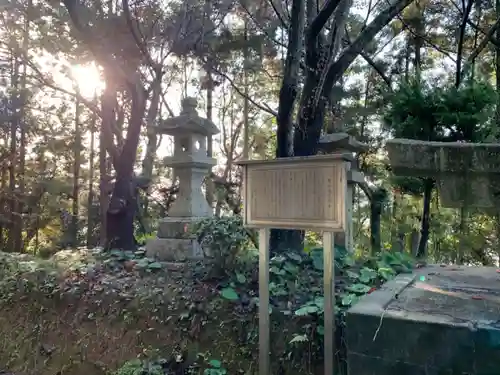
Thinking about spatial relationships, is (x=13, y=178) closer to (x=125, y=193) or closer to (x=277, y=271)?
(x=125, y=193)

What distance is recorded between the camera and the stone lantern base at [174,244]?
5.27 m

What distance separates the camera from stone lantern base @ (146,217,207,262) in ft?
17.3

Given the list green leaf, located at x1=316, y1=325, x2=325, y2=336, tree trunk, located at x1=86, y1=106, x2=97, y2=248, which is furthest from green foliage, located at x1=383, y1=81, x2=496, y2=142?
tree trunk, located at x1=86, y1=106, x2=97, y2=248

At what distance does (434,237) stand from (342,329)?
6.89 metres

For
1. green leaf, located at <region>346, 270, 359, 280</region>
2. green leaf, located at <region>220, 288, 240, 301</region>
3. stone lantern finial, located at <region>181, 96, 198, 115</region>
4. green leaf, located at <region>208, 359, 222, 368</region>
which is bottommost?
green leaf, located at <region>208, 359, 222, 368</region>

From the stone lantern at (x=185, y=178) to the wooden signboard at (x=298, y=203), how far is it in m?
2.43

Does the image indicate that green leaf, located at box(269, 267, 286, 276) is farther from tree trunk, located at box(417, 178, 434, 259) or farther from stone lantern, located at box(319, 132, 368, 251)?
tree trunk, located at box(417, 178, 434, 259)

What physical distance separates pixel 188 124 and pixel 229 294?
3.00 m

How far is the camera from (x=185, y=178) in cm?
581

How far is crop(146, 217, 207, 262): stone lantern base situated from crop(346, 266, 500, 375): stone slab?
2.95 metres

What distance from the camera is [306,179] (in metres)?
2.83

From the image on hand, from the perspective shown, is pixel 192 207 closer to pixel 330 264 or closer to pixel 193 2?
pixel 330 264

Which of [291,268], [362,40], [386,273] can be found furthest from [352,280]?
[362,40]

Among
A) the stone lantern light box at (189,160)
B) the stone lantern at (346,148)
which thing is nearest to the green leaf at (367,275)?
the stone lantern at (346,148)
